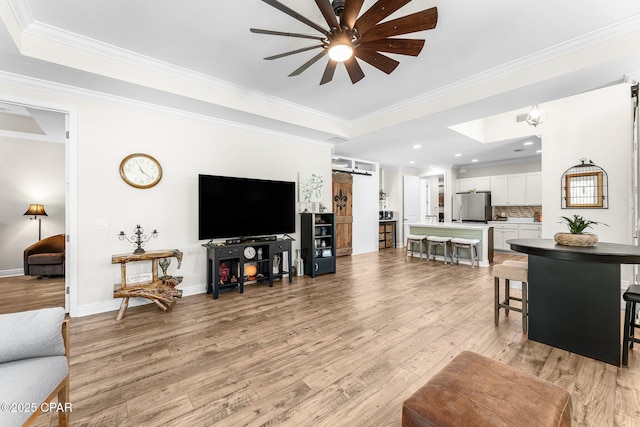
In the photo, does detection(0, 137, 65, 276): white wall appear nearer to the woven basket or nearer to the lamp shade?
the lamp shade

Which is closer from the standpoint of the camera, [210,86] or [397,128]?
[210,86]

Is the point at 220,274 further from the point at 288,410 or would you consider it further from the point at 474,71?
the point at 474,71

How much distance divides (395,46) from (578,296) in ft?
8.82

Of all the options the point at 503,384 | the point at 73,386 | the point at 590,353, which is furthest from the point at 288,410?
the point at 590,353

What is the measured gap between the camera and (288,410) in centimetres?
177

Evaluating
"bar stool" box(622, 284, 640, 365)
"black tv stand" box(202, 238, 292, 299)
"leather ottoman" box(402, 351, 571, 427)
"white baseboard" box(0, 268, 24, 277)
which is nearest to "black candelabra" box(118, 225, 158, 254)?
"black tv stand" box(202, 238, 292, 299)

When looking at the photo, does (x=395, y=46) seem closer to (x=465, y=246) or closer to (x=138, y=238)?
(x=138, y=238)

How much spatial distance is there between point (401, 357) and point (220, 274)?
2.91m

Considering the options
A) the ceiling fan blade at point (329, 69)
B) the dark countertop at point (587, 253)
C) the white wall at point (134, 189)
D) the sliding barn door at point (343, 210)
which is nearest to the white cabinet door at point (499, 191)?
the sliding barn door at point (343, 210)

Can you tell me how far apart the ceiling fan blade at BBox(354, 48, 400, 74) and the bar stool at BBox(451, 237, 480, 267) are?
4.59 m

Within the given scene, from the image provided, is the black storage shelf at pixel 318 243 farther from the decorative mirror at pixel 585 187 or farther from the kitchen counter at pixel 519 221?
the kitchen counter at pixel 519 221

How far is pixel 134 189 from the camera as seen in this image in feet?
12.1

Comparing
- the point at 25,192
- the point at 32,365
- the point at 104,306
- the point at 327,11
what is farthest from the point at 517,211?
the point at 25,192

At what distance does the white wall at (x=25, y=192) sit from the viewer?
5324 millimetres
